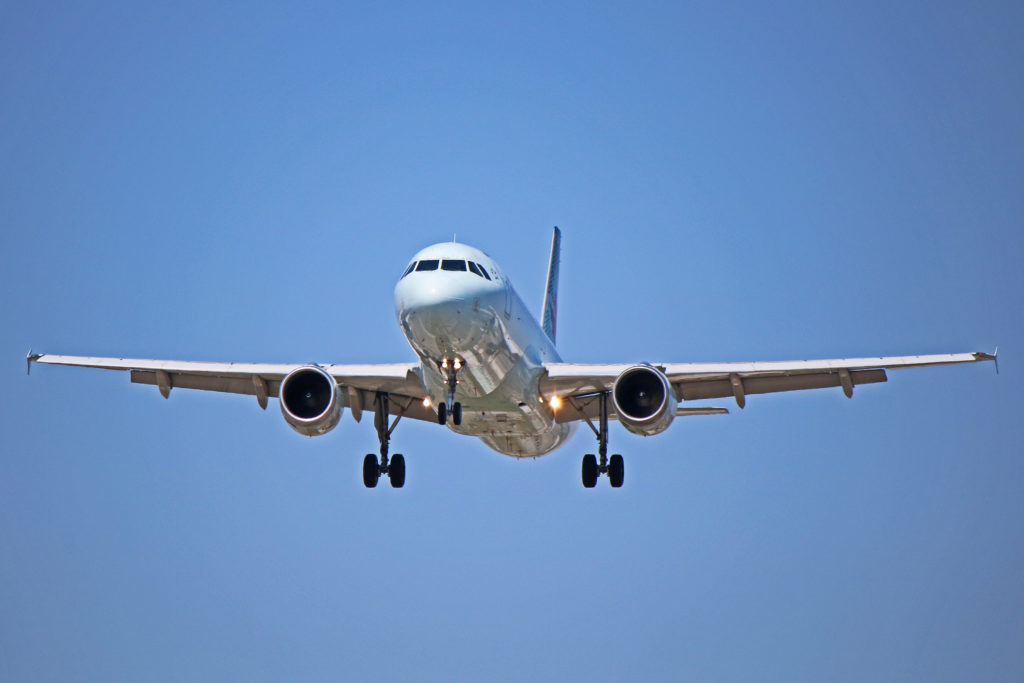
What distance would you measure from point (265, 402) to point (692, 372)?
1028 centimetres

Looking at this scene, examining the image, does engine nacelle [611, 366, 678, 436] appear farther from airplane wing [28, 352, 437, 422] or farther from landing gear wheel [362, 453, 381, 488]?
landing gear wheel [362, 453, 381, 488]

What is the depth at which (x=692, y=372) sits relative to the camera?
31.6m

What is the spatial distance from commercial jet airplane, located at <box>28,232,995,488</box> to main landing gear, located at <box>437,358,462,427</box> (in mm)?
26

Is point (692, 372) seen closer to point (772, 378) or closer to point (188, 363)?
point (772, 378)

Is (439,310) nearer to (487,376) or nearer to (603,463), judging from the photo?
(487,376)

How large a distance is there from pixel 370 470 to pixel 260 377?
12.2 ft

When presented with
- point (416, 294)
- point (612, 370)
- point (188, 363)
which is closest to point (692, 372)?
point (612, 370)

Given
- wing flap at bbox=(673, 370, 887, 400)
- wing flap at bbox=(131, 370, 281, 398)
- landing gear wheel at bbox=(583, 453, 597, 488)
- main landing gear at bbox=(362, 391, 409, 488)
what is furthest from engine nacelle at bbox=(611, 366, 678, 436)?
wing flap at bbox=(131, 370, 281, 398)

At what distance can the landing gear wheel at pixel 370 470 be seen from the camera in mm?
33750

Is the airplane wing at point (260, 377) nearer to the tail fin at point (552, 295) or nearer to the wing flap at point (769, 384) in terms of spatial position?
the wing flap at point (769, 384)

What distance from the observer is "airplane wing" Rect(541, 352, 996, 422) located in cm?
3048

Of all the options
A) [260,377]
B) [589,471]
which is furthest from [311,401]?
[589,471]

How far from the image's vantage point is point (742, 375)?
31.9m

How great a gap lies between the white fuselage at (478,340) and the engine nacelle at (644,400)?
2242mm
